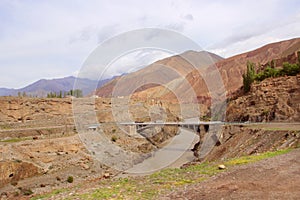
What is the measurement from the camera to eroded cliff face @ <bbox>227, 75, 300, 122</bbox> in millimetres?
38938

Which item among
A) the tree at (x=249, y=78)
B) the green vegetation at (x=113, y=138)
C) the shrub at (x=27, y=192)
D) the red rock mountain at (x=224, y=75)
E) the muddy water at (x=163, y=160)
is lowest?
the muddy water at (x=163, y=160)

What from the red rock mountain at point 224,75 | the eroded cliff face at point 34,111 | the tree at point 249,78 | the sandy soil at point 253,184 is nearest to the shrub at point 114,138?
the eroded cliff face at point 34,111

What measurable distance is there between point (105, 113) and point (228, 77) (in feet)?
331

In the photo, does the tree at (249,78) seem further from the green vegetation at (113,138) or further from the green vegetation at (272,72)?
the green vegetation at (113,138)

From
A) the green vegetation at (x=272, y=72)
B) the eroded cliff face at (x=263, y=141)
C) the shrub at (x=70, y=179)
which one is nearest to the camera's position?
the eroded cliff face at (x=263, y=141)

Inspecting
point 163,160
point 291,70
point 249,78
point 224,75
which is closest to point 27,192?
point 163,160

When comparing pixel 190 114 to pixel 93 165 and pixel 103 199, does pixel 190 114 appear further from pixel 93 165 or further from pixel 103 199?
pixel 103 199

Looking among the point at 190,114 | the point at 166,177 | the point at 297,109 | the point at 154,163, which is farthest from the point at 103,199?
the point at 190,114

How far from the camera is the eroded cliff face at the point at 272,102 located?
38938 mm

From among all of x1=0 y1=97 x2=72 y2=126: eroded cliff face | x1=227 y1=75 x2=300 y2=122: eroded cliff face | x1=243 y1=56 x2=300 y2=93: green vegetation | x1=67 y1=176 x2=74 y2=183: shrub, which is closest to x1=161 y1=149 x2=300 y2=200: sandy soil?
x1=67 y1=176 x2=74 y2=183: shrub

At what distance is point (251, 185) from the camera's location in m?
11.1

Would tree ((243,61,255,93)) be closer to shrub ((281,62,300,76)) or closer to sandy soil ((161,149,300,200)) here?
shrub ((281,62,300,76))

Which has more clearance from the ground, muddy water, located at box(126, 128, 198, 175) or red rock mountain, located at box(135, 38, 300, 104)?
red rock mountain, located at box(135, 38, 300, 104)

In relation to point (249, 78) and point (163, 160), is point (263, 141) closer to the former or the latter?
point (163, 160)
